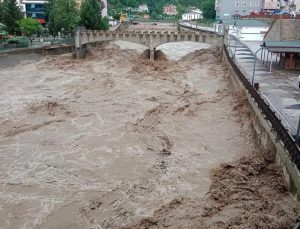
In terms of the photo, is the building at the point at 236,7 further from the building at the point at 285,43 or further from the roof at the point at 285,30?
the building at the point at 285,43

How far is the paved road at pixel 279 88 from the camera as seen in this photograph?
22844mm

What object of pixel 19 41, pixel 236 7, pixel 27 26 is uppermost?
pixel 236 7

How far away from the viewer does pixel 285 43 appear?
1517 inches

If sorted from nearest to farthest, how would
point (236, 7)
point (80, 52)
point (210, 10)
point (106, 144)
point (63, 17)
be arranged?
point (106, 144) → point (80, 52) → point (63, 17) → point (236, 7) → point (210, 10)

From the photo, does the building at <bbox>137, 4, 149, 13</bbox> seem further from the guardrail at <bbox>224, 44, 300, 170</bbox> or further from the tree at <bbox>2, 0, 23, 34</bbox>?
the guardrail at <bbox>224, 44, 300, 170</bbox>

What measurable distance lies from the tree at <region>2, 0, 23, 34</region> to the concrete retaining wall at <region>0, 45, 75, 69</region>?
9.31m

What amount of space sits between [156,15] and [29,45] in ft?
455

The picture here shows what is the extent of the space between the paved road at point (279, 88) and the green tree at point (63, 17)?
106 ft

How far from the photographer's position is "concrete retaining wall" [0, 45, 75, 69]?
4825 cm

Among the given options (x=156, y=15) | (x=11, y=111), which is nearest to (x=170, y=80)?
(x=11, y=111)

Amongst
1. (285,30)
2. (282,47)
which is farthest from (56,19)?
(282,47)

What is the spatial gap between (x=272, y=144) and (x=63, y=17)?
52.6 m

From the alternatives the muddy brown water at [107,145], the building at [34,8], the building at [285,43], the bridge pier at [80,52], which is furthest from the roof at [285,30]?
the building at [34,8]

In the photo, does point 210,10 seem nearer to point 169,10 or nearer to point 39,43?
point 169,10
